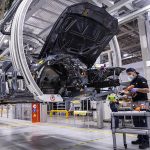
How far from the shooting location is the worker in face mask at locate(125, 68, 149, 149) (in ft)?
13.4

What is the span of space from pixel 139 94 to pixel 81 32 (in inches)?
69.3

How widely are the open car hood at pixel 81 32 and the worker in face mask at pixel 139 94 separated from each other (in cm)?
94

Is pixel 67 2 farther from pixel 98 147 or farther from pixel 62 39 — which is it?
pixel 98 147

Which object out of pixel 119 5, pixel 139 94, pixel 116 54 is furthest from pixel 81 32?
pixel 119 5

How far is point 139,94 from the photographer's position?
14.1 ft

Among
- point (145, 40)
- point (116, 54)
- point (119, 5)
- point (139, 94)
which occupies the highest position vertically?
point (119, 5)

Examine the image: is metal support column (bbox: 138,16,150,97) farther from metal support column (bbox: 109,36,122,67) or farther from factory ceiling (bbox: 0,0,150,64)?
metal support column (bbox: 109,36,122,67)

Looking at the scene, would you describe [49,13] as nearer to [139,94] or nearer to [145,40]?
[145,40]

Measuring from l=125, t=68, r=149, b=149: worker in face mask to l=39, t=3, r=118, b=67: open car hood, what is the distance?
0.94 meters

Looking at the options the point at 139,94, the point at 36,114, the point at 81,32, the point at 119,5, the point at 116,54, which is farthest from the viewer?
the point at 36,114

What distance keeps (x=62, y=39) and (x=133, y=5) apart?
15.0ft

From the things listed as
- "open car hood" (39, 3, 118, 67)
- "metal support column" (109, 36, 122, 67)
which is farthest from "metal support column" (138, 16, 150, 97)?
"open car hood" (39, 3, 118, 67)

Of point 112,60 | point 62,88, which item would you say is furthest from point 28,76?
point 112,60

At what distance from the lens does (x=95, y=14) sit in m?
3.87
